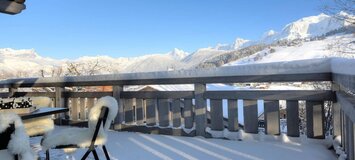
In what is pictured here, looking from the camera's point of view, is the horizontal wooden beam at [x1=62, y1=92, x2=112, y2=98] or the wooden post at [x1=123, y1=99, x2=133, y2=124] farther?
the horizontal wooden beam at [x1=62, y1=92, x2=112, y2=98]

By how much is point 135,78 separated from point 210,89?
109cm

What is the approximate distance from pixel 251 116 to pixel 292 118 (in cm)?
47

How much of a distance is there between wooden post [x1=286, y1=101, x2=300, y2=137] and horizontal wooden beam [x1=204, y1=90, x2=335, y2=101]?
3.3 inches

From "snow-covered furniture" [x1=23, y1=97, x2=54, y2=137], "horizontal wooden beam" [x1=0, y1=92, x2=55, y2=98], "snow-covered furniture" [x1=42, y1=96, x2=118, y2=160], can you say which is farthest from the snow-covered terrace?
"horizontal wooden beam" [x1=0, y1=92, x2=55, y2=98]

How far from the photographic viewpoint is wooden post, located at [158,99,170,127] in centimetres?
453

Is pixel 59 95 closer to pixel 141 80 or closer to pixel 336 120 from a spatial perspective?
pixel 141 80

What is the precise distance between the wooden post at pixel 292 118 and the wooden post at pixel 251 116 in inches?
14.3

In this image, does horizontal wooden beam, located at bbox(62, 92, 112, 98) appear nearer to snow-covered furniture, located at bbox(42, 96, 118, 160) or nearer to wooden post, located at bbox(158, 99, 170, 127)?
wooden post, located at bbox(158, 99, 170, 127)

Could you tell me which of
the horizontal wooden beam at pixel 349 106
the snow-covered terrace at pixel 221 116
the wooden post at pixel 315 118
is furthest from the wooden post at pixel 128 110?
the horizontal wooden beam at pixel 349 106

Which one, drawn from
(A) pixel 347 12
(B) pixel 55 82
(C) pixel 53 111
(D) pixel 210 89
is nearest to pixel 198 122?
(D) pixel 210 89

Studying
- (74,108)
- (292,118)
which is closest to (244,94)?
(292,118)

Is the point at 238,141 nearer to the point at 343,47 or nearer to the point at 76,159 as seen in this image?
the point at 76,159

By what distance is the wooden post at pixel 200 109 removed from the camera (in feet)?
13.7

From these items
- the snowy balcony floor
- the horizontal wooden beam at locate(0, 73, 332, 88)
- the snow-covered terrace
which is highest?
the horizontal wooden beam at locate(0, 73, 332, 88)
